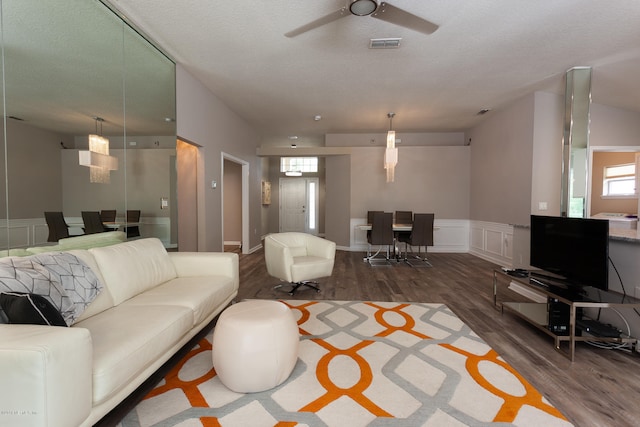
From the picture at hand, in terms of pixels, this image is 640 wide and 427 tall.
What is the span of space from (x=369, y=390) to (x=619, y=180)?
7529 mm

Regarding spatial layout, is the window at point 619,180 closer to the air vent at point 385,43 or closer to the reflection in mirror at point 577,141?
the reflection in mirror at point 577,141

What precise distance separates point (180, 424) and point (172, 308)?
71 centimetres

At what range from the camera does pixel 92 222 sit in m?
2.40

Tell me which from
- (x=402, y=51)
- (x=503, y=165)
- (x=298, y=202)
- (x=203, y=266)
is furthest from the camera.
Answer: (x=298, y=202)

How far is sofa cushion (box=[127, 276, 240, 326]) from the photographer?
200 centimetres

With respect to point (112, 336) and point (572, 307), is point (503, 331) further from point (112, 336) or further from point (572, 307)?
point (112, 336)

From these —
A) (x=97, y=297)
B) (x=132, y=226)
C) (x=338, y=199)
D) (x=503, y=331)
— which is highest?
(x=338, y=199)

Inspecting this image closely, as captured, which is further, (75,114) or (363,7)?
(75,114)

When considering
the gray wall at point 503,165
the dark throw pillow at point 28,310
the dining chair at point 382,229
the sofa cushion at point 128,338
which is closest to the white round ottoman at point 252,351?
the sofa cushion at point 128,338

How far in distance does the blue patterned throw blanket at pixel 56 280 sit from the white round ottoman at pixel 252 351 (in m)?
0.89

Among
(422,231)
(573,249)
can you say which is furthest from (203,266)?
(422,231)

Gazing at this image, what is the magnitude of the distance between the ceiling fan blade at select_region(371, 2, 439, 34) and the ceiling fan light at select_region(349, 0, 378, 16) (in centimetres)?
4

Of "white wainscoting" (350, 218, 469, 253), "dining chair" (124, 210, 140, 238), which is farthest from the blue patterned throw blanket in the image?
"white wainscoting" (350, 218, 469, 253)

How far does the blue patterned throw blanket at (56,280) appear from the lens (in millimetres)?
1430
